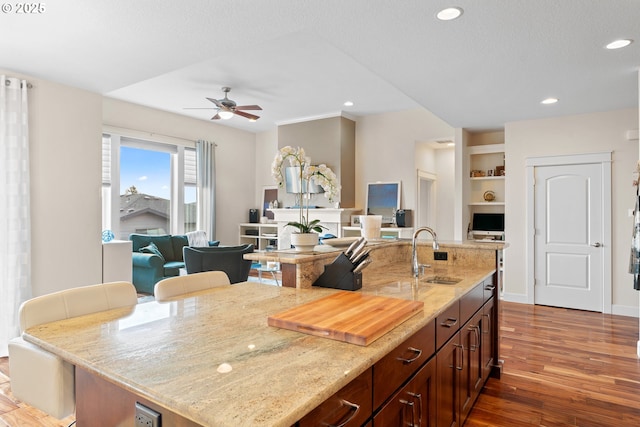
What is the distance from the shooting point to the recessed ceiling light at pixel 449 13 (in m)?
2.30

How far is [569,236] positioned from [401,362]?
15.8 feet

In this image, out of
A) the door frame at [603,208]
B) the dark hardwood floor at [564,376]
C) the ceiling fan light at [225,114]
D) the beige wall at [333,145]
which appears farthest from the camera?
the beige wall at [333,145]

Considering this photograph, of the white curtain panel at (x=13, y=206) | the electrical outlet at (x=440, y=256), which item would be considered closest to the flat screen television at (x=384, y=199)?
the electrical outlet at (x=440, y=256)

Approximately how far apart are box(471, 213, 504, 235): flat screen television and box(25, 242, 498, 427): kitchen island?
4667 millimetres

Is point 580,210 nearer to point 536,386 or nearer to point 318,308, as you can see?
point 536,386

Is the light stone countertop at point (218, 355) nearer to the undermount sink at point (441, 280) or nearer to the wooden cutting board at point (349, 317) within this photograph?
the wooden cutting board at point (349, 317)

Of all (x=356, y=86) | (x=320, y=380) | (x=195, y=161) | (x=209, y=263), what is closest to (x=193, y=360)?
(x=320, y=380)

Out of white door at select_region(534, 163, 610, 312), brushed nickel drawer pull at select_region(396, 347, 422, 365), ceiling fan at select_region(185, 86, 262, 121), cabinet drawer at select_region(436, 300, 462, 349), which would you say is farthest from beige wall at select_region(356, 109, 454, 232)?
brushed nickel drawer pull at select_region(396, 347, 422, 365)

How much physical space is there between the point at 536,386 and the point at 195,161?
6.58m

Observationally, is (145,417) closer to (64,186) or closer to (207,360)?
(207,360)

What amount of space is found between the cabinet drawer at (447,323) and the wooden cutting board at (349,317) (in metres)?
0.17

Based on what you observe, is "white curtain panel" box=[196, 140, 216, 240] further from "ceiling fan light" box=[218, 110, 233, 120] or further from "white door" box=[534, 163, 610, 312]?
"white door" box=[534, 163, 610, 312]

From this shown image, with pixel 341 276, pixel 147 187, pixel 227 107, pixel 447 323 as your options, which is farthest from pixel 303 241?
pixel 147 187

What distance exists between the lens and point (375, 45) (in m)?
2.81
